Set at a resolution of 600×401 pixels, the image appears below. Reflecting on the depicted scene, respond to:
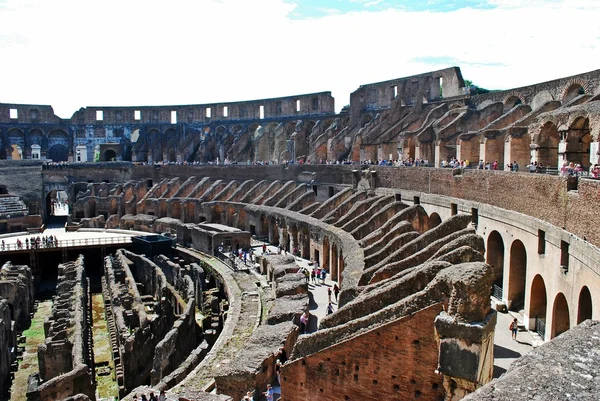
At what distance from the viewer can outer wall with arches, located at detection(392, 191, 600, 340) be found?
→ 513 inches

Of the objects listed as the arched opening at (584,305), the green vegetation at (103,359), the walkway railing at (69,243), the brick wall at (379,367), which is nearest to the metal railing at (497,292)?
the arched opening at (584,305)

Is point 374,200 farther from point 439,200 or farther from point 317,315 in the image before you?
point 317,315

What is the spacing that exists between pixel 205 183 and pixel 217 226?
858 centimetres

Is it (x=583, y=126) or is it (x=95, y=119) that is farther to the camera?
(x=95, y=119)

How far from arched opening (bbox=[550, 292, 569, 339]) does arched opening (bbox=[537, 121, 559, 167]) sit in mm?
7685

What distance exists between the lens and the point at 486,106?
95.4 ft

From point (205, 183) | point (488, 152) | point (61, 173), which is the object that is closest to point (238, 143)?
point (205, 183)

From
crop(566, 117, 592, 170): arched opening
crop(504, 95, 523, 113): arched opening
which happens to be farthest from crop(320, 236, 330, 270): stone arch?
crop(504, 95, 523, 113): arched opening

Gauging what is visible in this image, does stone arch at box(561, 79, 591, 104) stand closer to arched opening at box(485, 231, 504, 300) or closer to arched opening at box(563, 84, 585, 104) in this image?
arched opening at box(563, 84, 585, 104)

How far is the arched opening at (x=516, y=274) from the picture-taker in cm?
1781

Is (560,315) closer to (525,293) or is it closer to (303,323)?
(525,293)

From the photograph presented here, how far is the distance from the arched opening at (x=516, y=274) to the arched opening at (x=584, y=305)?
4433mm

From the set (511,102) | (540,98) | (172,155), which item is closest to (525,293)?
(540,98)

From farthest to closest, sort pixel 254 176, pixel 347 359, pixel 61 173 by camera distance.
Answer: pixel 61 173, pixel 254 176, pixel 347 359
